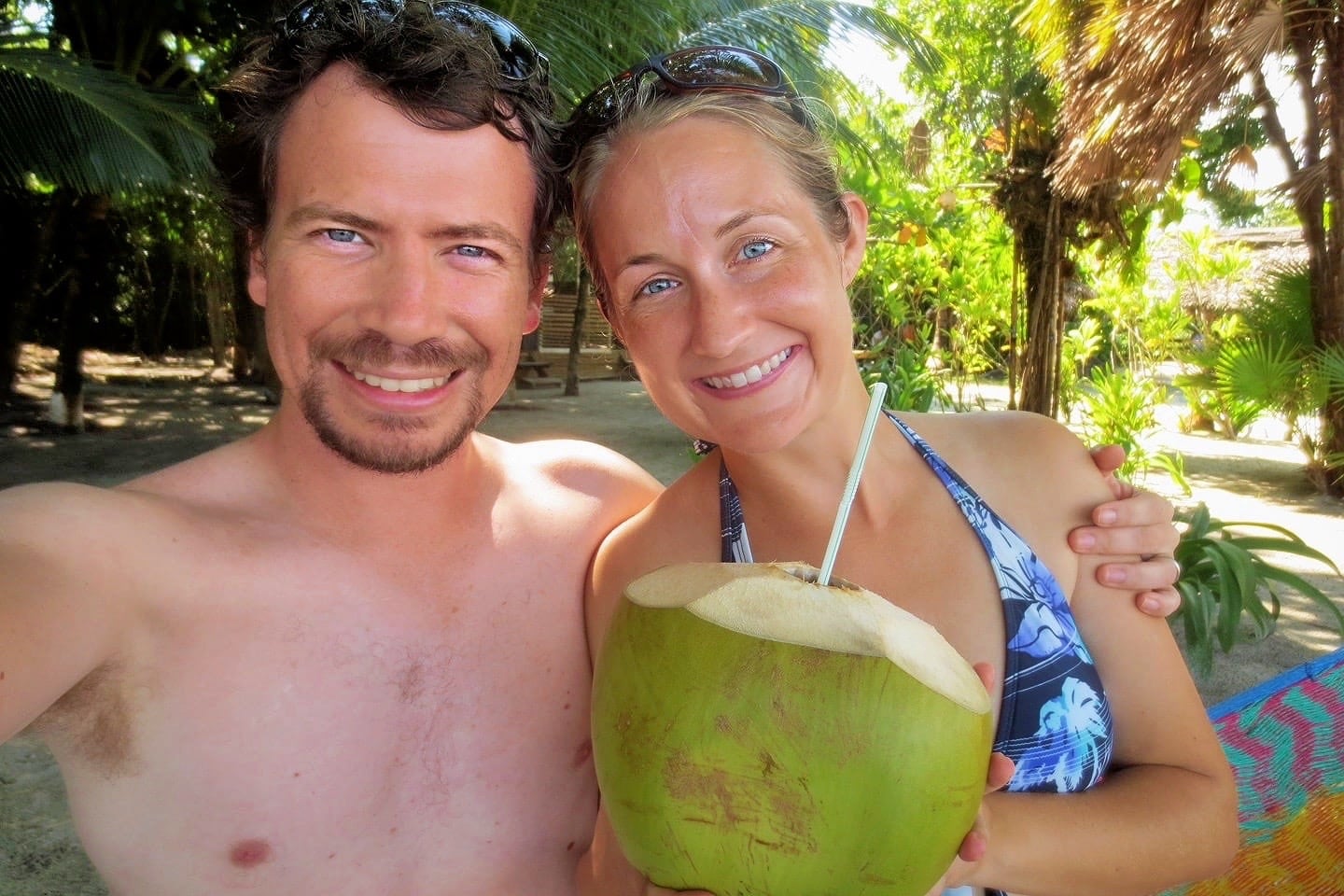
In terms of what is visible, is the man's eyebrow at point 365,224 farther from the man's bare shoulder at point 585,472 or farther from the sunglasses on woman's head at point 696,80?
the man's bare shoulder at point 585,472

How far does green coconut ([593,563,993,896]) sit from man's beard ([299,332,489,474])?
72 cm

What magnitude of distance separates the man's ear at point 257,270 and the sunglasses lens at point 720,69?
2.39ft

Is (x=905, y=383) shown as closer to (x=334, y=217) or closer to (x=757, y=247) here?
(x=757, y=247)

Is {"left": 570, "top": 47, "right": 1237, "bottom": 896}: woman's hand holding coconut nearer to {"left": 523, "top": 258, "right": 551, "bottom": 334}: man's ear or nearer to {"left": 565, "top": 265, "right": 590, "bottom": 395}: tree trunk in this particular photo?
{"left": 523, "top": 258, "right": 551, "bottom": 334}: man's ear

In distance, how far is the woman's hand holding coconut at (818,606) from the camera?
75 centimetres

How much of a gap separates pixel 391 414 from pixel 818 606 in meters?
0.86

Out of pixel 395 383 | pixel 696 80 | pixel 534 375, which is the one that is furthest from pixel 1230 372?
pixel 534 375

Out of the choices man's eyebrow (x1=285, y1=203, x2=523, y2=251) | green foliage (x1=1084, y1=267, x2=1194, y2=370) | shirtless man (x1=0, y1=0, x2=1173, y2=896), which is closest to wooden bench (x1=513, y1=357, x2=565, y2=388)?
green foliage (x1=1084, y1=267, x2=1194, y2=370)

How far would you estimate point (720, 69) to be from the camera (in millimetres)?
1326

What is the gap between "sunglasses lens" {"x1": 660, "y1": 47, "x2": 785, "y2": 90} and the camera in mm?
1304

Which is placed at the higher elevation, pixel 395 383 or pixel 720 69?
pixel 720 69

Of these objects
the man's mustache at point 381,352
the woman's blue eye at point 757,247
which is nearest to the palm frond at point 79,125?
the man's mustache at point 381,352

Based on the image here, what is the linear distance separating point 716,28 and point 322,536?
7.13 metres

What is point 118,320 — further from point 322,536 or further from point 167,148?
point 322,536
